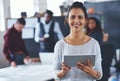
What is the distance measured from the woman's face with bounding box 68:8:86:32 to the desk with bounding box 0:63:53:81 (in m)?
1.33

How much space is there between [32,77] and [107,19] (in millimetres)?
2781

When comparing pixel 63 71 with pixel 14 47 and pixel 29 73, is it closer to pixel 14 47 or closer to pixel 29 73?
pixel 29 73

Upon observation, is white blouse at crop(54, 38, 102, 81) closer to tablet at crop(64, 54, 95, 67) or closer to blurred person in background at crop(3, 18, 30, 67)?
tablet at crop(64, 54, 95, 67)

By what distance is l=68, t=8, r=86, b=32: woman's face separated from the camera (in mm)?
1255

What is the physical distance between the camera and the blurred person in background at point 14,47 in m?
3.30

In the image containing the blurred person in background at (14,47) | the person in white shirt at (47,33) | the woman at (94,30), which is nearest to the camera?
the woman at (94,30)

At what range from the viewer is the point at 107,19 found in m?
5.06

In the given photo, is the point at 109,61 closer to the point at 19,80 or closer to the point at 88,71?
the point at 19,80

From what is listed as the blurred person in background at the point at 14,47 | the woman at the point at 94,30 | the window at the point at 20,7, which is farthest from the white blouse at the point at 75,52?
the window at the point at 20,7

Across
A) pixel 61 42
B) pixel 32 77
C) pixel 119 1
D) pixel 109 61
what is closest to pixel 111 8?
pixel 119 1

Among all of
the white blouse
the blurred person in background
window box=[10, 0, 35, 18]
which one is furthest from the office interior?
the white blouse

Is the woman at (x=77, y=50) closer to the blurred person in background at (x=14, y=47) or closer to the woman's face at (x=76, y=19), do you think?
the woman's face at (x=76, y=19)

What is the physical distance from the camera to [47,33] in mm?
4332

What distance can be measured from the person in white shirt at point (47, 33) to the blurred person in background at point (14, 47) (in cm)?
76
